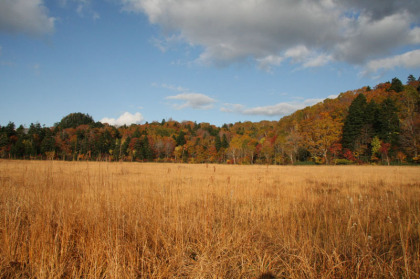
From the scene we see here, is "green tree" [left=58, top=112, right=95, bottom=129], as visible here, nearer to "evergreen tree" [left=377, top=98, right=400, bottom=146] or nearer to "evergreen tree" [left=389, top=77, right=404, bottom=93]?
"evergreen tree" [left=377, top=98, right=400, bottom=146]

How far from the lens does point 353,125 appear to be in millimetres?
46094

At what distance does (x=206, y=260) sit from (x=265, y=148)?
62476 millimetres

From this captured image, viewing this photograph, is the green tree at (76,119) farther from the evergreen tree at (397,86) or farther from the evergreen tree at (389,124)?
the evergreen tree at (397,86)

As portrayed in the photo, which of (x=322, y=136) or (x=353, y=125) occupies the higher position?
(x=353, y=125)

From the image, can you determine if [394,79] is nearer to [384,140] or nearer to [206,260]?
[384,140]

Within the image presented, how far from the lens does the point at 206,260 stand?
8.23 ft

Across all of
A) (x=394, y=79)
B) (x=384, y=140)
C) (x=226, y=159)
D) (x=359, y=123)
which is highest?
(x=394, y=79)

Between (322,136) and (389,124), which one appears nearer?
(389,124)

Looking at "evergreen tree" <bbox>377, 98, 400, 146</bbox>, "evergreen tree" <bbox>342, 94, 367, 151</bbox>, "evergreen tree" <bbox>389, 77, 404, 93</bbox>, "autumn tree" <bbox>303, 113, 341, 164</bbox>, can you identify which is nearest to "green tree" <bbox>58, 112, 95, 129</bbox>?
"autumn tree" <bbox>303, 113, 341, 164</bbox>

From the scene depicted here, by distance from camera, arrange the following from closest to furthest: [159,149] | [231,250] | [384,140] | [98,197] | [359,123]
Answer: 1. [231,250]
2. [98,197]
3. [384,140]
4. [359,123]
5. [159,149]

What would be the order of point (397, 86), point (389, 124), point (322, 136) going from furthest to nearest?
1. point (397, 86)
2. point (322, 136)
3. point (389, 124)

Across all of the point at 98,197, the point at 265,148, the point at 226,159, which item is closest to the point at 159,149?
the point at 226,159

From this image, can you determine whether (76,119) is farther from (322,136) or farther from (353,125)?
(353,125)

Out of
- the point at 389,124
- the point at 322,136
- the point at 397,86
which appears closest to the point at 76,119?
the point at 322,136
